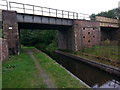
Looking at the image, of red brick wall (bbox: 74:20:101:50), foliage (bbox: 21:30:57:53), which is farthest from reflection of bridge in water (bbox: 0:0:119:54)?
foliage (bbox: 21:30:57:53)

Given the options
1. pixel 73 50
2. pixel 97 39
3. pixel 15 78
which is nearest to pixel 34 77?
pixel 15 78

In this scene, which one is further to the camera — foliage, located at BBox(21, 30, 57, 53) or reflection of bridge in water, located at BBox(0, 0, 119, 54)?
foliage, located at BBox(21, 30, 57, 53)

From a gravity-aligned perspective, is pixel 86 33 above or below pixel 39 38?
above

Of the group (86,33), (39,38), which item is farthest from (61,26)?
(39,38)

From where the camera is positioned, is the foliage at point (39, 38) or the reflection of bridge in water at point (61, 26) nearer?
the reflection of bridge in water at point (61, 26)

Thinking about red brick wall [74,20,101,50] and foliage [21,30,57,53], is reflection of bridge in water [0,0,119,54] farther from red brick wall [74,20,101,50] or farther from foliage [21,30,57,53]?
foliage [21,30,57,53]

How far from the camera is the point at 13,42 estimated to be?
67.1ft

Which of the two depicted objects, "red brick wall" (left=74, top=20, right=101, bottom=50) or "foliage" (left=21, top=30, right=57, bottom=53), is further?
"foliage" (left=21, top=30, right=57, bottom=53)

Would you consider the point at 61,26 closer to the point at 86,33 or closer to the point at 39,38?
the point at 86,33

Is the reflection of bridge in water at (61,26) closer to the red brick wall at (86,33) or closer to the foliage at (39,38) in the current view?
the red brick wall at (86,33)

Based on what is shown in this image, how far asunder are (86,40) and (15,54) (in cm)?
1471

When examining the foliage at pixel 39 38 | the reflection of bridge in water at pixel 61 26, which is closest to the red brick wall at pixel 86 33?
the reflection of bridge in water at pixel 61 26

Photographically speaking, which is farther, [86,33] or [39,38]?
[39,38]

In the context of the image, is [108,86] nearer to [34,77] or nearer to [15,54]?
[34,77]
